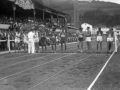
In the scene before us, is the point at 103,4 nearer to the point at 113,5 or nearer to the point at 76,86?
the point at 113,5

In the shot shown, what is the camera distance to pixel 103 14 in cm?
14400

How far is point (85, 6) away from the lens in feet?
625

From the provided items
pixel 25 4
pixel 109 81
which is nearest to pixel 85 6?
pixel 25 4

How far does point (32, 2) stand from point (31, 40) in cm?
1302

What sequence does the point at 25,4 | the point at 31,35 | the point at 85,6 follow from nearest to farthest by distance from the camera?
1. the point at 31,35
2. the point at 25,4
3. the point at 85,6

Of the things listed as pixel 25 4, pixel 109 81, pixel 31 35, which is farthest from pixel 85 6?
pixel 109 81

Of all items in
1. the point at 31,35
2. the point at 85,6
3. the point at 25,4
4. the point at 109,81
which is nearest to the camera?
the point at 109,81

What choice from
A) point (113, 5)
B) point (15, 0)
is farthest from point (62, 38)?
point (113, 5)

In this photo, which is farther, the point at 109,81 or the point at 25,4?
the point at 25,4

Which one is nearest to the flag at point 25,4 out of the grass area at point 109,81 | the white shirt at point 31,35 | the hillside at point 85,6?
the white shirt at point 31,35

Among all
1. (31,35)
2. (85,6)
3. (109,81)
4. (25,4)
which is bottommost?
(109,81)

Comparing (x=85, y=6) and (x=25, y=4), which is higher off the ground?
(x=85, y=6)

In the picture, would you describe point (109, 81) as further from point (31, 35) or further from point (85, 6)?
point (85, 6)

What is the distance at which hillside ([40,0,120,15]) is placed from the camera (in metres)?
161
